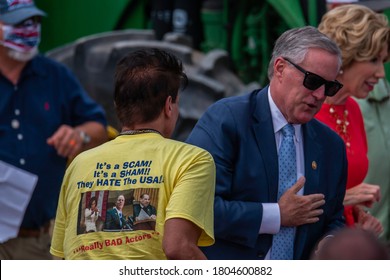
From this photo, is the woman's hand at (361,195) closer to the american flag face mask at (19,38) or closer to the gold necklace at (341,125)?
the gold necklace at (341,125)

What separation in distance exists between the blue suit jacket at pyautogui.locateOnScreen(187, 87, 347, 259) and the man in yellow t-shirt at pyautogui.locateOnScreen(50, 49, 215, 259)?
1.55 feet

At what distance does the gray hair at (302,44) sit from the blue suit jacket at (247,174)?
0.61 feet

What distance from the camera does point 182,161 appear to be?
3725 mm

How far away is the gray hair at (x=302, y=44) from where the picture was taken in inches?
172

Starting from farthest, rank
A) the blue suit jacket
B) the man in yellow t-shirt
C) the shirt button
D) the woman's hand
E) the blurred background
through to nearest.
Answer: the blurred background → the shirt button → the woman's hand → the blue suit jacket → the man in yellow t-shirt

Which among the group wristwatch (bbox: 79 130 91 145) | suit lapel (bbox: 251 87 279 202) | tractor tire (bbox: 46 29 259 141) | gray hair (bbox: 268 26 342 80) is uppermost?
gray hair (bbox: 268 26 342 80)

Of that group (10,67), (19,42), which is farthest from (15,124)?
(19,42)

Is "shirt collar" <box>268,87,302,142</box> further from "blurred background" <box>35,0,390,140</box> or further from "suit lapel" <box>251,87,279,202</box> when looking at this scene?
"blurred background" <box>35,0,390,140</box>

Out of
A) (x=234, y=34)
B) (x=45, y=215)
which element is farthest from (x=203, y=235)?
(x=234, y=34)

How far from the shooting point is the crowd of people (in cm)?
373

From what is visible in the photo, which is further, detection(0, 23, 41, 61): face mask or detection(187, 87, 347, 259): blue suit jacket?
detection(0, 23, 41, 61): face mask

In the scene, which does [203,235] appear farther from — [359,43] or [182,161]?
[359,43]

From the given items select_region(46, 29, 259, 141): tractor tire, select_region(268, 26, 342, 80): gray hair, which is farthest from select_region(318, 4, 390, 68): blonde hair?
select_region(46, 29, 259, 141): tractor tire
